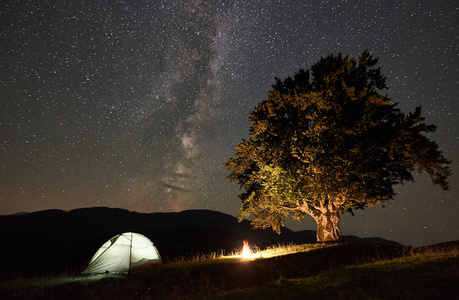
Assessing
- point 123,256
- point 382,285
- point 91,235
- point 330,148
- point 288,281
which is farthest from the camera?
point 91,235

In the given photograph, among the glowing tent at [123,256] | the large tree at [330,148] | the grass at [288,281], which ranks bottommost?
the grass at [288,281]

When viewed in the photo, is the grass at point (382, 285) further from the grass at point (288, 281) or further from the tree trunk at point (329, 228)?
the tree trunk at point (329, 228)

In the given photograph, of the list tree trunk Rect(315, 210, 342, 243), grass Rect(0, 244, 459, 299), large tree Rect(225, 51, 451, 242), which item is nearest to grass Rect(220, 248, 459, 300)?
grass Rect(0, 244, 459, 299)

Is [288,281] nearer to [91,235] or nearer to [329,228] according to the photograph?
[329,228]

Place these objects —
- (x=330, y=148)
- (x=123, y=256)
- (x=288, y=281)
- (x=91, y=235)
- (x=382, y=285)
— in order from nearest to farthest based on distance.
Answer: (x=382, y=285) < (x=288, y=281) < (x=123, y=256) < (x=330, y=148) < (x=91, y=235)

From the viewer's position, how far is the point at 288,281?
9.48 meters

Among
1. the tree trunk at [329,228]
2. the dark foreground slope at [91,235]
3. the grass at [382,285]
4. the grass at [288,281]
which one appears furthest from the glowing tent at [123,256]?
the tree trunk at [329,228]

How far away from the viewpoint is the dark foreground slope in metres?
49.1

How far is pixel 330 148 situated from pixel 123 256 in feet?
48.1

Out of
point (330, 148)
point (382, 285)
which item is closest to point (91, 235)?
point (330, 148)

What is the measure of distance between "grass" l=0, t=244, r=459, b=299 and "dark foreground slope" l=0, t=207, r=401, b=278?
499 cm

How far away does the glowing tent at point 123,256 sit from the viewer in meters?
13.6

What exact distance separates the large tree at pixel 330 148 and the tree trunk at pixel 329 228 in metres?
0.07

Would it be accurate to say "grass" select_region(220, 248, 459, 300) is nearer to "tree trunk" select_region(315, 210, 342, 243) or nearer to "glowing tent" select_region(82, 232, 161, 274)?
"glowing tent" select_region(82, 232, 161, 274)
